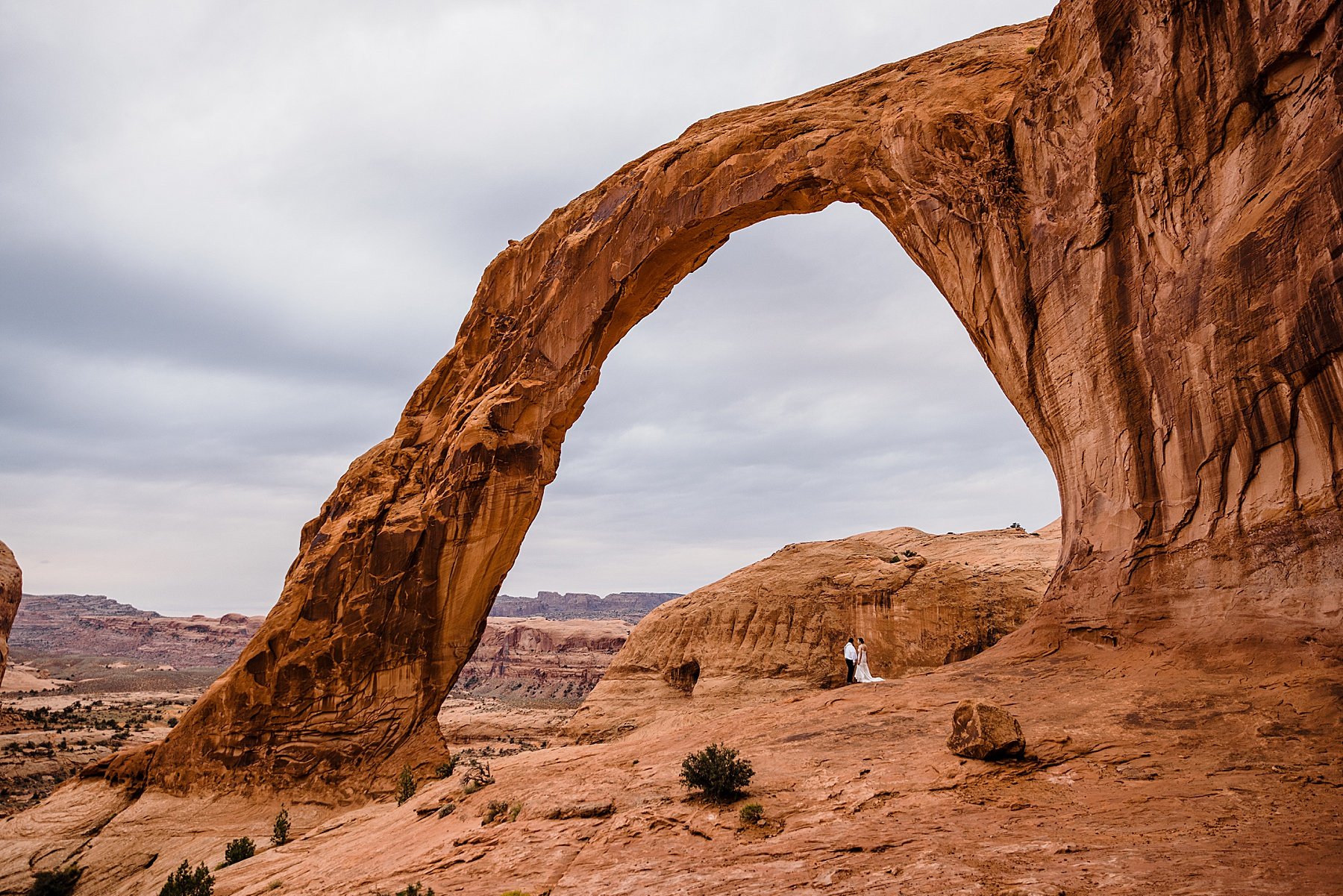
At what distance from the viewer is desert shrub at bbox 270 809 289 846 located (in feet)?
53.5

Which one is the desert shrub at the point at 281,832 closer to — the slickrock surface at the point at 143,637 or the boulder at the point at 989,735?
the boulder at the point at 989,735

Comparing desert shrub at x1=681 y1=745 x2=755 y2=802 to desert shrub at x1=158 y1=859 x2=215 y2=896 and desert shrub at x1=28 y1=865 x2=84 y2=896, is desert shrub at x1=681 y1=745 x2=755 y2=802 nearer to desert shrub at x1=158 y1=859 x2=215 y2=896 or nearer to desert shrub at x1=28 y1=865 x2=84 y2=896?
desert shrub at x1=158 y1=859 x2=215 y2=896

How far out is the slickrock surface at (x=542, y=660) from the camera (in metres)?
81.7

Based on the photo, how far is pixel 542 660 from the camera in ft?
305

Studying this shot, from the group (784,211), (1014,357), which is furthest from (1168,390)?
(784,211)

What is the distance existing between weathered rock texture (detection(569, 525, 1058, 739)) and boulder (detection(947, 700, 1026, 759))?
51.7 feet

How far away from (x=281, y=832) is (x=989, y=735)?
1725 centimetres

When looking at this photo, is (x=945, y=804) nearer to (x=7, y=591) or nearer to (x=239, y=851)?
(x=239, y=851)

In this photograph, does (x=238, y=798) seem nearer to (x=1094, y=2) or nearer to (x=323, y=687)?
(x=323, y=687)

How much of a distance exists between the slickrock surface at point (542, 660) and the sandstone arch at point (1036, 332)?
51.5 m

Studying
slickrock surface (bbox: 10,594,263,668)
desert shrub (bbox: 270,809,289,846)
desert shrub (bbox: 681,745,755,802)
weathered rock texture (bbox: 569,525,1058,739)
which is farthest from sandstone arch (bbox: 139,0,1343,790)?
slickrock surface (bbox: 10,594,263,668)

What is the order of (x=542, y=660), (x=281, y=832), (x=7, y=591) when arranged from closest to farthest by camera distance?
1. (x=281, y=832)
2. (x=7, y=591)
3. (x=542, y=660)

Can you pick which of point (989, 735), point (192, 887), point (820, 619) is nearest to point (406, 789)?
point (192, 887)

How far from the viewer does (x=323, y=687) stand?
20641 millimetres
